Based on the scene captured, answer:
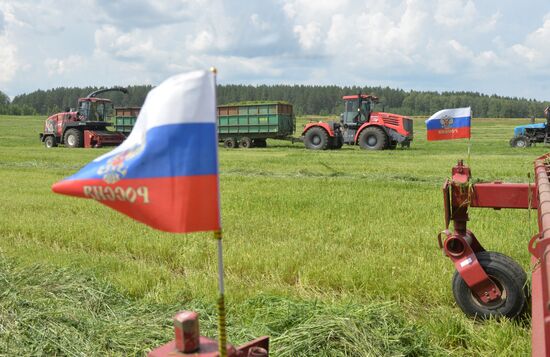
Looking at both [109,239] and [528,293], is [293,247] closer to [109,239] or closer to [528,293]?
[109,239]

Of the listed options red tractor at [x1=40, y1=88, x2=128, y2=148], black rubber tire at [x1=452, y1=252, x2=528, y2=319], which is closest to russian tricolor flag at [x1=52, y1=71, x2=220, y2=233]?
black rubber tire at [x1=452, y1=252, x2=528, y2=319]

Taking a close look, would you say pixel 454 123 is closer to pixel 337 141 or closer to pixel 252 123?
pixel 337 141

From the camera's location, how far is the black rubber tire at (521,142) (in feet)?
94.5

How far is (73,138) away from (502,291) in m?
29.3

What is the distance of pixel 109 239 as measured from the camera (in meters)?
6.95

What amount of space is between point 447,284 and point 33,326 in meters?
3.37

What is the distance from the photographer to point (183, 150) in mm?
2037

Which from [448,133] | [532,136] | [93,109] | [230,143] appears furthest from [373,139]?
[448,133]

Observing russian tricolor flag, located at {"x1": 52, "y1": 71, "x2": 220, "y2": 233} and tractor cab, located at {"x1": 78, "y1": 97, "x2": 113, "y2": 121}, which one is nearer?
russian tricolor flag, located at {"x1": 52, "y1": 71, "x2": 220, "y2": 233}

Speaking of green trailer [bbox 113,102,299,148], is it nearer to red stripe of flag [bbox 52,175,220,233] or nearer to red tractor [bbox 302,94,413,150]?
red tractor [bbox 302,94,413,150]

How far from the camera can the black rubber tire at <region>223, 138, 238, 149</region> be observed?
1198 inches

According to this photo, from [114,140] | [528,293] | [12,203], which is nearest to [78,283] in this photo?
[528,293]

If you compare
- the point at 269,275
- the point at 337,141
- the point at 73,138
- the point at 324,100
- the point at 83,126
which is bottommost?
the point at 269,275

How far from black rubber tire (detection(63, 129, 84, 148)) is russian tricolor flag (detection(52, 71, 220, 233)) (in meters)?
30.0
